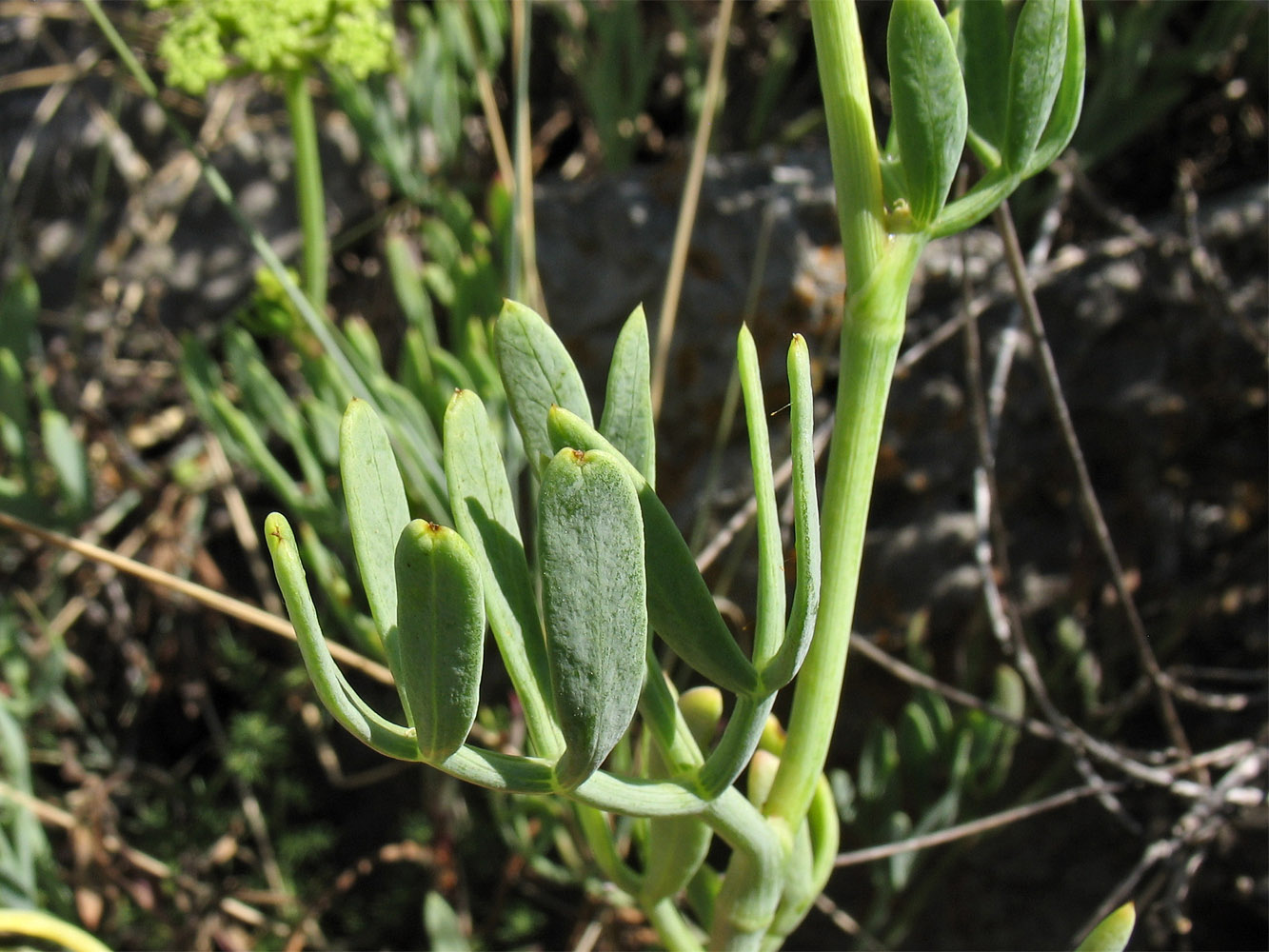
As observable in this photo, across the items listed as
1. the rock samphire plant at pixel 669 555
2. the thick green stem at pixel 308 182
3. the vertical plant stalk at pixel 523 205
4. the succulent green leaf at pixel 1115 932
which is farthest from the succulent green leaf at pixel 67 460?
the succulent green leaf at pixel 1115 932

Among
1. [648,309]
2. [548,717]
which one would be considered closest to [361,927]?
[648,309]

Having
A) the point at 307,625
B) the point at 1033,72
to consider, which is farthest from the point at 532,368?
the point at 1033,72

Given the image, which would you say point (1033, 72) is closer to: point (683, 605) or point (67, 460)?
point (683, 605)

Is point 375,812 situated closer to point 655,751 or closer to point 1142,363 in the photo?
point 655,751

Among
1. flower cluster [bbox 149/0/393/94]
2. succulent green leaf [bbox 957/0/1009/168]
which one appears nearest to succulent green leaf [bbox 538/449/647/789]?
succulent green leaf [bbox 957/0/1009/168]

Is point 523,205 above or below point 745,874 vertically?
above

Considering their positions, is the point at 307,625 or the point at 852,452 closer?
the point at 307,625

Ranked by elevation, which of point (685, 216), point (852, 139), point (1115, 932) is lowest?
point (1115, 932)
